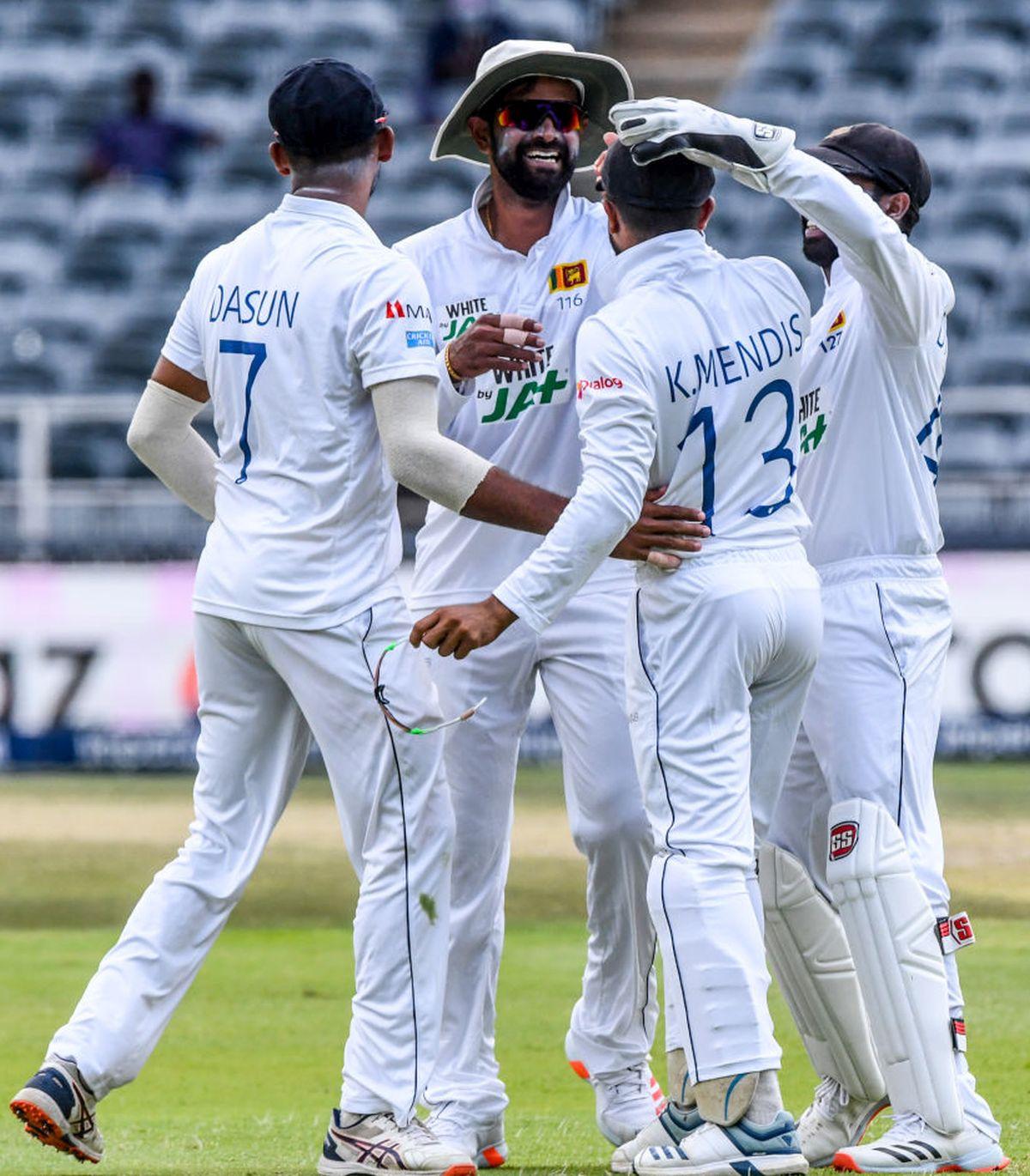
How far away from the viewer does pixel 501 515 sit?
439cm

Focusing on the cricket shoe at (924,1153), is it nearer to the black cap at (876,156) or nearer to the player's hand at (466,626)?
the player's hand at (466,626)

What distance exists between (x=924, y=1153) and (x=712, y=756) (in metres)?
0.95

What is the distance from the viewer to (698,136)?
4.19m

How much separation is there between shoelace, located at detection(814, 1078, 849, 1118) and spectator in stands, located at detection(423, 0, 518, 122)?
45.5 feet

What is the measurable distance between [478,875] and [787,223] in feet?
40.3

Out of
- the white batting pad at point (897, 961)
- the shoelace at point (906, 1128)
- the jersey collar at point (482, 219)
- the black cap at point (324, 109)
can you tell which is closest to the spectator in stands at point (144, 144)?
the jersey collar at point (482, 219)

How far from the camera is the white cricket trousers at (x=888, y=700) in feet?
14.9

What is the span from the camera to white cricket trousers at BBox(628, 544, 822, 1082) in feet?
13.5

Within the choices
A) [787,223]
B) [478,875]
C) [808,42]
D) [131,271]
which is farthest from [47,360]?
[478,875]

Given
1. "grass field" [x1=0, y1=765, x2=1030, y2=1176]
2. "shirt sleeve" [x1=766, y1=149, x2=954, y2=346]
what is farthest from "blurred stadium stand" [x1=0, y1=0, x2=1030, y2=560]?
"shirt sleeve" [x1=766, y1=149, x2=954, y2=346]

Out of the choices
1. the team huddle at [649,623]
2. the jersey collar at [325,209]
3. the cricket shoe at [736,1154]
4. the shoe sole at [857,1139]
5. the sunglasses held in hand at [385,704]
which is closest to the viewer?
the cricket shoe at [736,1154]

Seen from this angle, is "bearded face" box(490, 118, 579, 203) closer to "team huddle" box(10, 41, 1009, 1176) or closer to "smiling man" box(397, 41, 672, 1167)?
"smiling man" box(397, 41, 672, 1167)

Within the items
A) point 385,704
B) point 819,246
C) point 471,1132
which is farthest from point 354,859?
point 819,246

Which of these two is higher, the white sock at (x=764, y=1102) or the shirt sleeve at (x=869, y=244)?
the shirt sleeve at (x=869, y=244)
